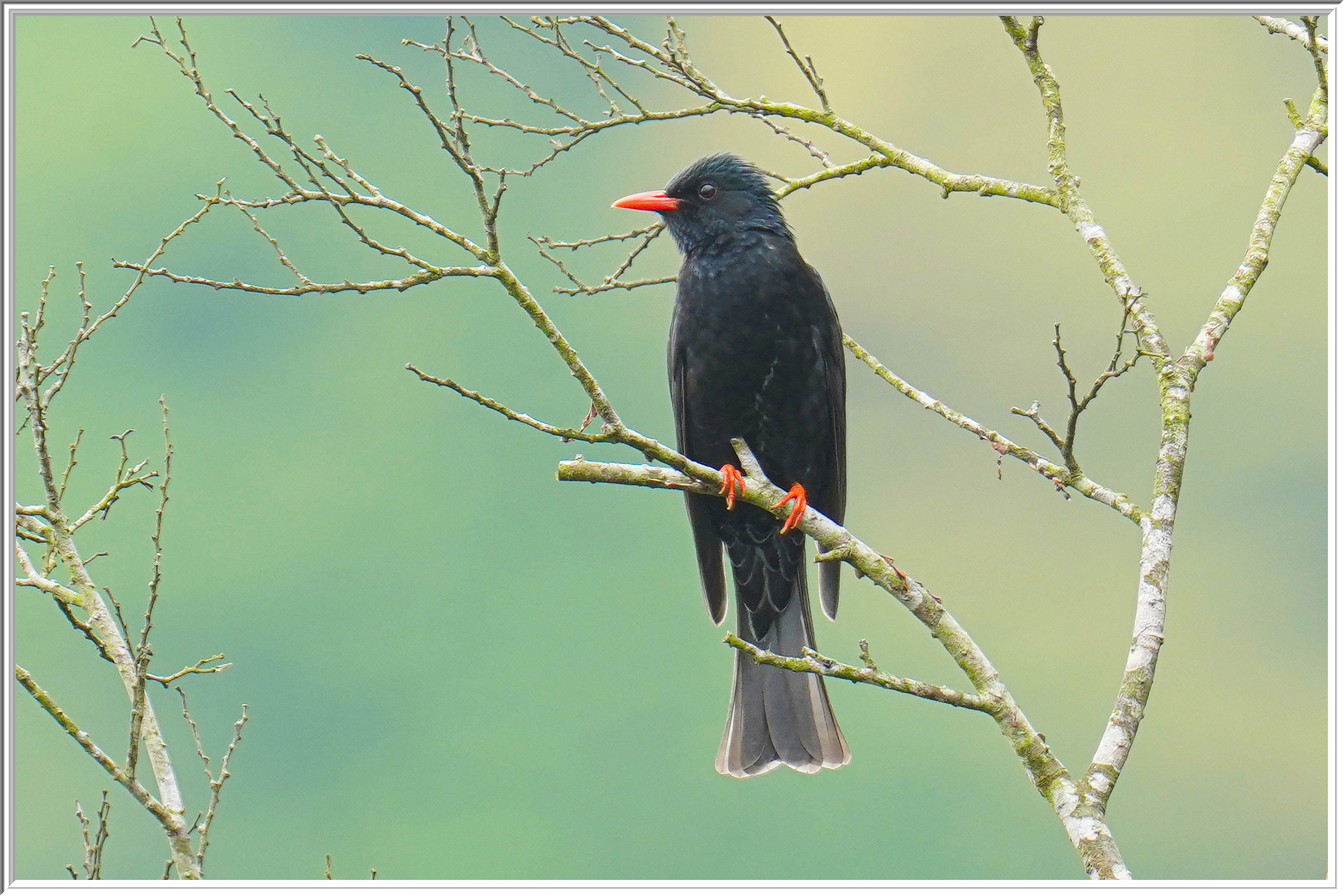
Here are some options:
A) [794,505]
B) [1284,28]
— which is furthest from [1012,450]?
[1284,28]

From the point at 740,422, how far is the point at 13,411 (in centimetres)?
218

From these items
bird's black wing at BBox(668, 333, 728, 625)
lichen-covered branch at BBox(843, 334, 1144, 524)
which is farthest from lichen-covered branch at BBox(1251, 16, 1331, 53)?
bird's black wing at BBox(668, 333, 728, 625)

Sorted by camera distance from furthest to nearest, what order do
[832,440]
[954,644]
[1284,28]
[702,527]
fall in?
[702,527]
[832,440]
[1284,28]
[954,644]

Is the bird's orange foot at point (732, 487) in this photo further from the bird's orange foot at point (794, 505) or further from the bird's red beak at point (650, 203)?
the bird's red beak at point (650, 203)

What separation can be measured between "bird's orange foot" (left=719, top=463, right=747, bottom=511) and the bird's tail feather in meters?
0.77

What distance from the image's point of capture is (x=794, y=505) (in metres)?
3.53

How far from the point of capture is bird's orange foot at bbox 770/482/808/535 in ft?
10.7

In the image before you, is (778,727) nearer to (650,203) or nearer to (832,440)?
(832,440)

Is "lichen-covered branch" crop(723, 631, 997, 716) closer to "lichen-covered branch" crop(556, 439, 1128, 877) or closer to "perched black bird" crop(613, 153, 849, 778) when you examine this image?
"lichen-covered branch" crop(556, 439, 1128, 877)

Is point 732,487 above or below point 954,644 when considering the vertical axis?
above

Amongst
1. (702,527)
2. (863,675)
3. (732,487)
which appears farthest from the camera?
(702,527)

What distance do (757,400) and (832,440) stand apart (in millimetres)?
346

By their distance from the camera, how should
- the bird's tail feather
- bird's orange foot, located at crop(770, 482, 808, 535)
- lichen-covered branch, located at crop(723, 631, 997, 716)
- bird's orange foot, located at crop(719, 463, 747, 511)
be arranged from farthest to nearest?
the bird's tail feather < bird's orange foot, located at crop(770, 482, 808, 535) < bird's orange foot, located at crop(719, 463, 747, 511) < lichen-covered branch, located at crop(723, 631, 997, 716)
